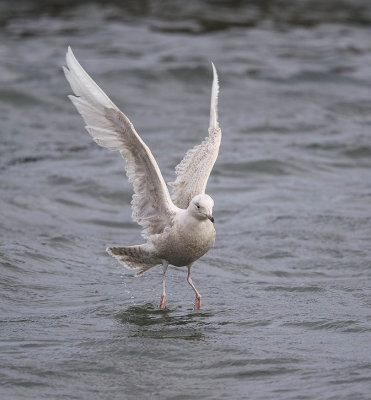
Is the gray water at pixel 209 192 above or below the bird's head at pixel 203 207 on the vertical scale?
below

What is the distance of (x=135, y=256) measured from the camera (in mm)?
8422

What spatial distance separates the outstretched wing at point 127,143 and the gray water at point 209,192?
3.22 ft

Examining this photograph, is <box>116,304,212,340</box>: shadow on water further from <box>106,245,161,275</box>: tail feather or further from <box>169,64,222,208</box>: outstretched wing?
<box>169,64,222,208</box>: outstretched wing

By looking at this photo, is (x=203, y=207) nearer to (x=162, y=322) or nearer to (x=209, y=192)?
(x=162, y=322)

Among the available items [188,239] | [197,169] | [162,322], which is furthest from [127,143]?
[162,322]

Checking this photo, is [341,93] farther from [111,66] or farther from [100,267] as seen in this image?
[100,267]

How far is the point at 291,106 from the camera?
1797cm

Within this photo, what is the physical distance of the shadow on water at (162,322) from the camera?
7677 millimetres

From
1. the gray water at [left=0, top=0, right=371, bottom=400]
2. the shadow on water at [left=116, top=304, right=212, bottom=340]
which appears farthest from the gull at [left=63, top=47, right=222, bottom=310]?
the gray water at [left=0, top=0, right=371, bottom=400]

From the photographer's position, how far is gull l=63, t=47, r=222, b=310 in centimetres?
742

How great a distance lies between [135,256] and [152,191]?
2.52ft

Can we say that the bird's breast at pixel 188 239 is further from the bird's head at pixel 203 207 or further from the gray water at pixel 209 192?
the gray water at pixel 209 192

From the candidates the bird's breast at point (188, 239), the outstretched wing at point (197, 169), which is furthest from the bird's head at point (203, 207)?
the outstretched wing at point (197, 169)

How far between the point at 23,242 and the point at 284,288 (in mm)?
3487
